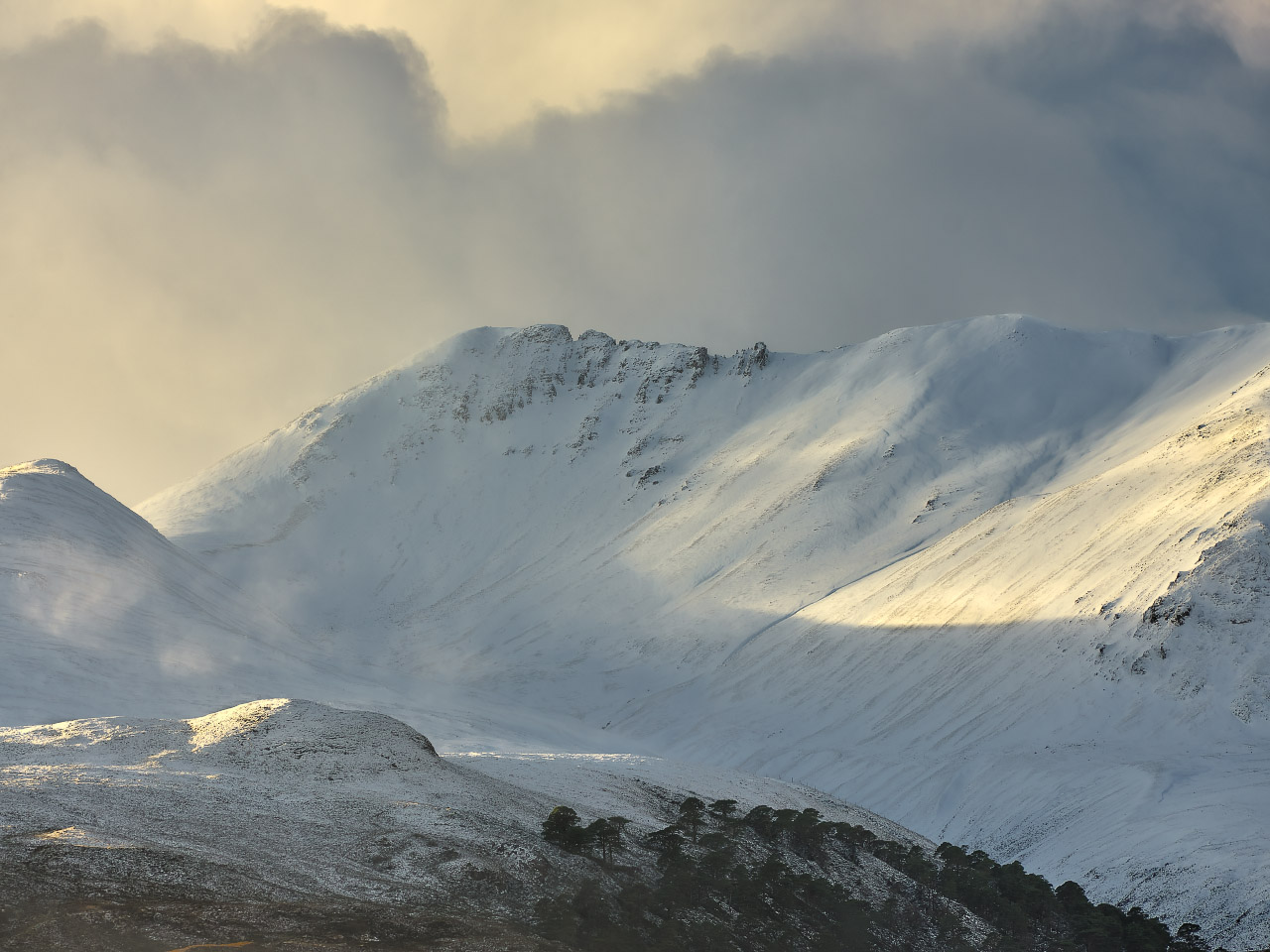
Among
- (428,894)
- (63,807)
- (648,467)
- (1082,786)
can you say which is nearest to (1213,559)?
(1082,786)

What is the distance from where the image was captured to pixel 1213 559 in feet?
275

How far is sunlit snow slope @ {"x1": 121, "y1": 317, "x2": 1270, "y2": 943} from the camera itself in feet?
232

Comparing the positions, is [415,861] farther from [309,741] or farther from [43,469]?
[43,469]

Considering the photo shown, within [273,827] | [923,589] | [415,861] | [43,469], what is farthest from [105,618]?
[923,589]

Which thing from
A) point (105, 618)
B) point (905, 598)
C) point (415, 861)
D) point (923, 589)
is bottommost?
point (415, 861)

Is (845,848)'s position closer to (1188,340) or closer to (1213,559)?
(1213,559)

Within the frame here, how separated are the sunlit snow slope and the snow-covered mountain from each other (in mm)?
365

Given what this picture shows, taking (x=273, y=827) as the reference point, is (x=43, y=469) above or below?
above

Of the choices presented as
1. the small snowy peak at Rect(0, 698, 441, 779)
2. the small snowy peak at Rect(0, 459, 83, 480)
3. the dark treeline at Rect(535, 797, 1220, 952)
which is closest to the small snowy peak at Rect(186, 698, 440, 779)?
the small snowy peak at Rect(0, 698, 441, 779)

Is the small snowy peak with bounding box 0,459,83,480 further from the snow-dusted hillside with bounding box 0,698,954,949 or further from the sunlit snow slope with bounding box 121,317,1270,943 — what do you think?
the snow-dusted hillside with bounding box 0,698,954,949

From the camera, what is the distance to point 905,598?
10781cm

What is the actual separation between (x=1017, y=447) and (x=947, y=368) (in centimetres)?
3126

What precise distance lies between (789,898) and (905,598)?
256ft

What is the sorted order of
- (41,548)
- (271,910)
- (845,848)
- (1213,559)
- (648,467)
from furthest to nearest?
(648,467) → (1213,559) → (41,548) → (845,848) → (271,910)
